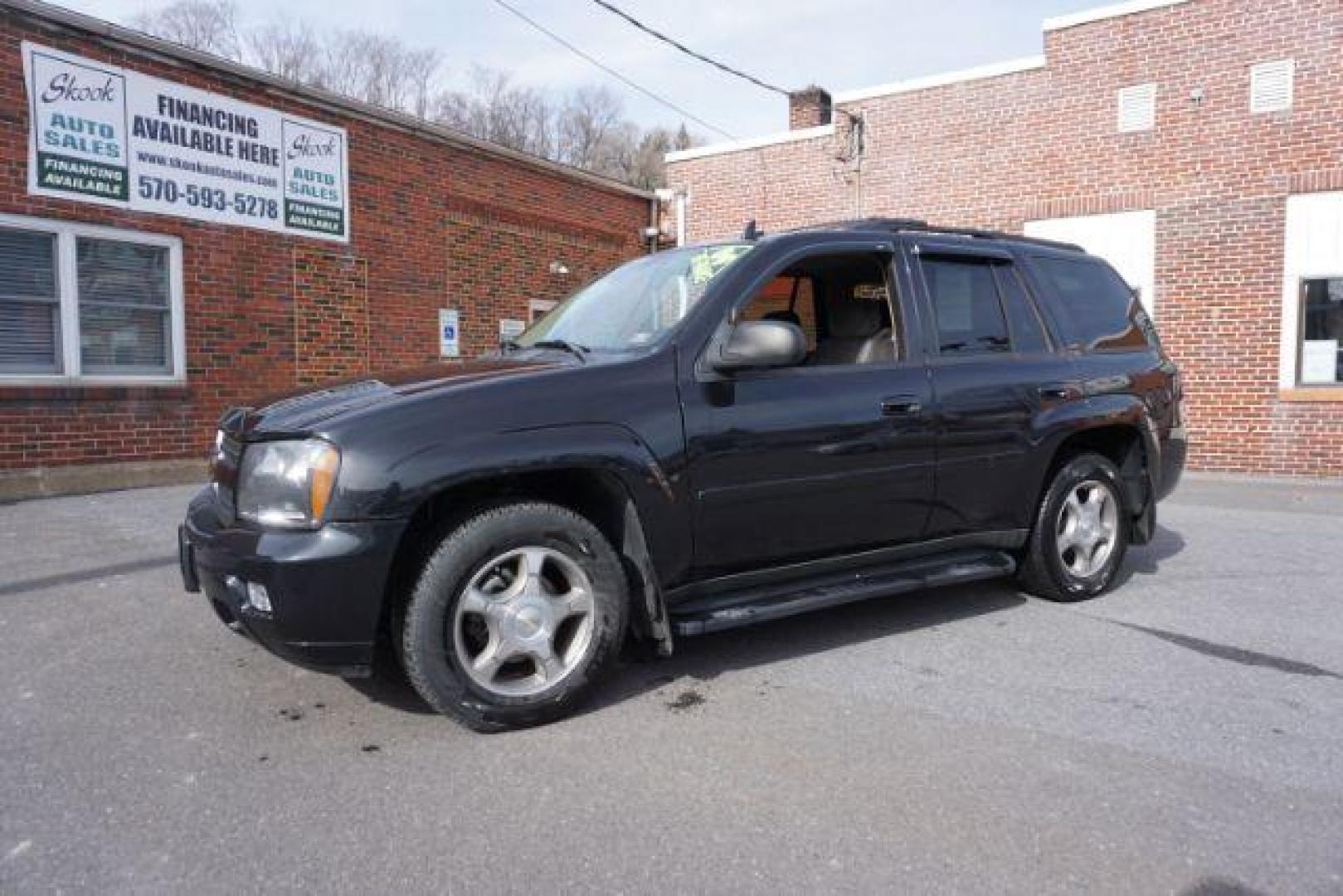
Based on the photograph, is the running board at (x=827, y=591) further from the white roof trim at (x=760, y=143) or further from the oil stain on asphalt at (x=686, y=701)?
the white roof trim at (x=760, y=143)

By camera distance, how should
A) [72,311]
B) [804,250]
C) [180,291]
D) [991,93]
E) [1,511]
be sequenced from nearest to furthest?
1. [804,250]
2. [1,511]
3. [72,311]
4. [180,291]
5. [991,93]

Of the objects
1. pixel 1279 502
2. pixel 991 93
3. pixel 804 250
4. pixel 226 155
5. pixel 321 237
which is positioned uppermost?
pixel 991 93

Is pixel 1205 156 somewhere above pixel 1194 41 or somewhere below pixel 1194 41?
Result: below

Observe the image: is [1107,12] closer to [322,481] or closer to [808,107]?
[808,107]

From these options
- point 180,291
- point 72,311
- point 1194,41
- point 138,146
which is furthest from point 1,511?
point 1194,41

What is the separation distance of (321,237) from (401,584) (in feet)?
27.5

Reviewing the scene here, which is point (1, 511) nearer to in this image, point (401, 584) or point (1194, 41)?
point (401, 584)

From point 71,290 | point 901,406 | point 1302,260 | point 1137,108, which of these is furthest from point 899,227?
point 1137,108

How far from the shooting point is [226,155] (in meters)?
9.43

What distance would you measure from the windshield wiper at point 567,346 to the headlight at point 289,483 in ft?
3.46

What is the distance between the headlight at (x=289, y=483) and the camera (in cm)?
290

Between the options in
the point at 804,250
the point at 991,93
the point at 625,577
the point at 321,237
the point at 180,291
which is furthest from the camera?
the point at 991,93

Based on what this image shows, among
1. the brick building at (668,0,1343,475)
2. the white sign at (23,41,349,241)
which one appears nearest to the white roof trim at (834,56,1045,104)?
the brick building at (668,0,1343,475)

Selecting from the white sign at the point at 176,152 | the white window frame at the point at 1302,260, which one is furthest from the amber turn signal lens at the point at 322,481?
the white window frame at the point at 1302,260
